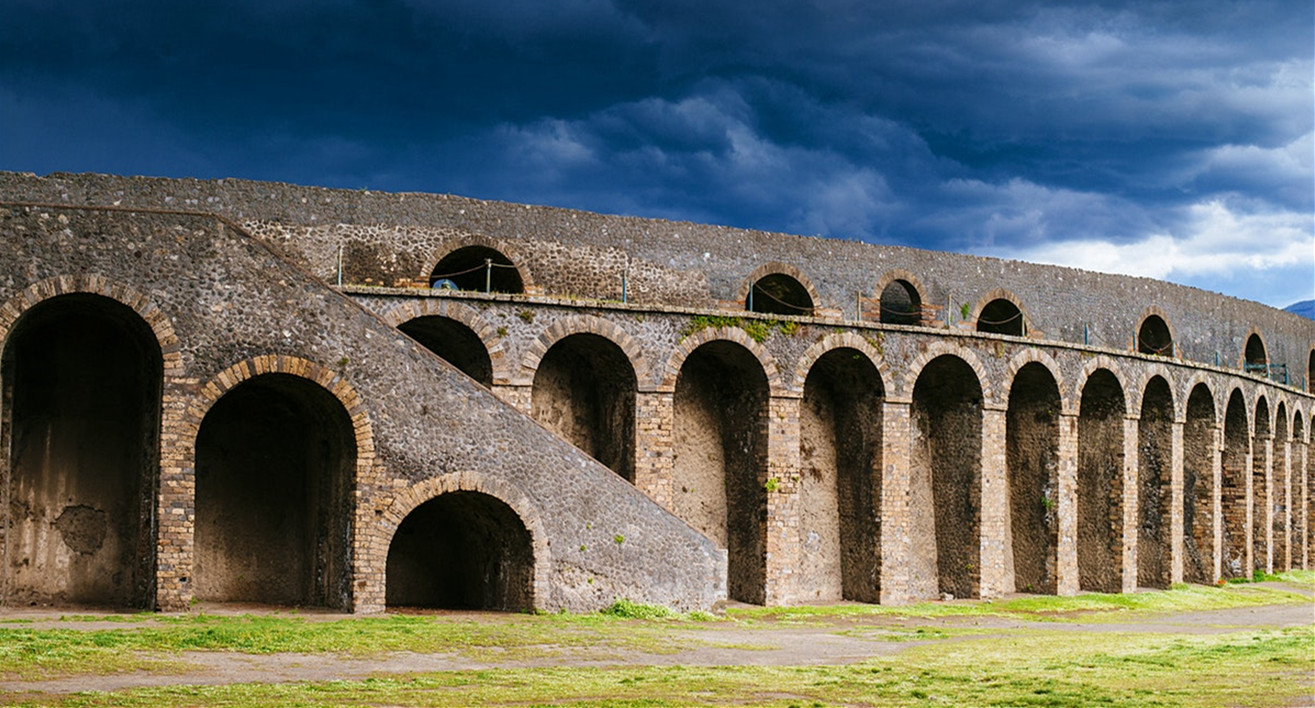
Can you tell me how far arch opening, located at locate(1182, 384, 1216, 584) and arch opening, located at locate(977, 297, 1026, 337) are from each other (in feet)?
15.2

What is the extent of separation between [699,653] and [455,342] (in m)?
8.53

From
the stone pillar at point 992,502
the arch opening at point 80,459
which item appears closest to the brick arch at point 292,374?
the arch opening at point 80,459

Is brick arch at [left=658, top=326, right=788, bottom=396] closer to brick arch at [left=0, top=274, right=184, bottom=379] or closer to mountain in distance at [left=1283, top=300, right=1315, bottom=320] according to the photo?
brick arch at [left=0, top=274, right=184, bottom=379]

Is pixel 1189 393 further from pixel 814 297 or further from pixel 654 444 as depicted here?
pixel 654 444

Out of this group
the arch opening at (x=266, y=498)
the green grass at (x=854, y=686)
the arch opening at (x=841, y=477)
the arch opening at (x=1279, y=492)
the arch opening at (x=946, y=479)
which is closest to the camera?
the green grass at (x=854, y=686)

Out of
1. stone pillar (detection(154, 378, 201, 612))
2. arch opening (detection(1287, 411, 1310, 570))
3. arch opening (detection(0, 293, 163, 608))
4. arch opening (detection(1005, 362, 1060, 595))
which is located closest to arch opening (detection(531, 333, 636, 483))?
arch opening (detection(0, 293, 163, 608))

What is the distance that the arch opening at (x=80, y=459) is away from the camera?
1770 centimetres

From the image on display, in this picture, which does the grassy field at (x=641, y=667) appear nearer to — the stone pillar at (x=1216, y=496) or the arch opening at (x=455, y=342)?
the arch opening at (x=455, y=342)

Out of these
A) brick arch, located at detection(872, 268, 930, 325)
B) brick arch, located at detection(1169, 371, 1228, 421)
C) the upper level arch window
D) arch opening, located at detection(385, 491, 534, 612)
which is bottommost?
arch opening, located at detection(385, 491, 534, 612)

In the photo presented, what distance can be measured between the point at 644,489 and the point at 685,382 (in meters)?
3.23

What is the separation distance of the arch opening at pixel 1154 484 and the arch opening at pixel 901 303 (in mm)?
5553

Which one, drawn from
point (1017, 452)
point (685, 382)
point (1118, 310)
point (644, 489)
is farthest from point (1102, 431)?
point (644, 489)

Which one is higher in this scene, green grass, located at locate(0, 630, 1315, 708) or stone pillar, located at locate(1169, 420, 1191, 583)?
stone pillar, located at locate(1169, 420, 1191, 583)

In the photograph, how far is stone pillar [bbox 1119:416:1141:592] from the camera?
2842cm
